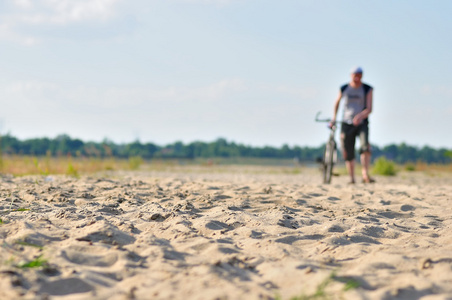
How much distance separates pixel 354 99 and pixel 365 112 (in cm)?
29

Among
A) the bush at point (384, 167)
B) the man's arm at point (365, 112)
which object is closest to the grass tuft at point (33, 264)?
the man's arm at point (365, 112)

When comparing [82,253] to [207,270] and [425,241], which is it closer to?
[207,270]

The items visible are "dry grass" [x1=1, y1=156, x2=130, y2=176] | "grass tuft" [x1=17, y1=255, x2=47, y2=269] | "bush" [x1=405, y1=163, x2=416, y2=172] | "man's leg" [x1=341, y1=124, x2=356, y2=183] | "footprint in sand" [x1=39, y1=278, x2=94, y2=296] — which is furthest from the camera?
"bush" [x1=405, y1=163, x2=416, y2=172]

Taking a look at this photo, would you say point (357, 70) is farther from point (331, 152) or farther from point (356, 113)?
point (331, 152)

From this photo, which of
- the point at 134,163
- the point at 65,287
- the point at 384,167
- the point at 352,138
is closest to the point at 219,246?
the point at 65,287

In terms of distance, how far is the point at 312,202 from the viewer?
491cm

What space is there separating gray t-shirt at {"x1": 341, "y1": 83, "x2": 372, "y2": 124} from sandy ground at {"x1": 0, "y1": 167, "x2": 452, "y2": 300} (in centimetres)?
291

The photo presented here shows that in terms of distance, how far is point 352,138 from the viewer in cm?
802

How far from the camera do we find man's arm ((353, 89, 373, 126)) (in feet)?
25.4

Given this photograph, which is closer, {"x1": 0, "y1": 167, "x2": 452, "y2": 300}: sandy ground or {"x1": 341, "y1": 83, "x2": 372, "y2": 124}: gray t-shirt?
{"x1": 0, "y1": 167, "x2": 452, "y2": 300}: sandy ground

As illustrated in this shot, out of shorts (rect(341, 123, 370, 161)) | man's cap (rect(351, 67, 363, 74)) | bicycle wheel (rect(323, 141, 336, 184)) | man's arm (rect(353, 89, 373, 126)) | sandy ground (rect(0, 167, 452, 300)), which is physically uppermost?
man's cap (rect(351, 67, 363, 74))

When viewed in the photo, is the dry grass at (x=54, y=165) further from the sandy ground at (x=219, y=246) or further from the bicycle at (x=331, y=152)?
the bicycle at (x=331, y=152)

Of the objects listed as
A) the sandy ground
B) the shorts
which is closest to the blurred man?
the shorts

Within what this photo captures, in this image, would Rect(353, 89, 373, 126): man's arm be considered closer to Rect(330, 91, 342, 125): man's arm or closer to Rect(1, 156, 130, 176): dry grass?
Rect(330, 91, 342, 125): man's arm
